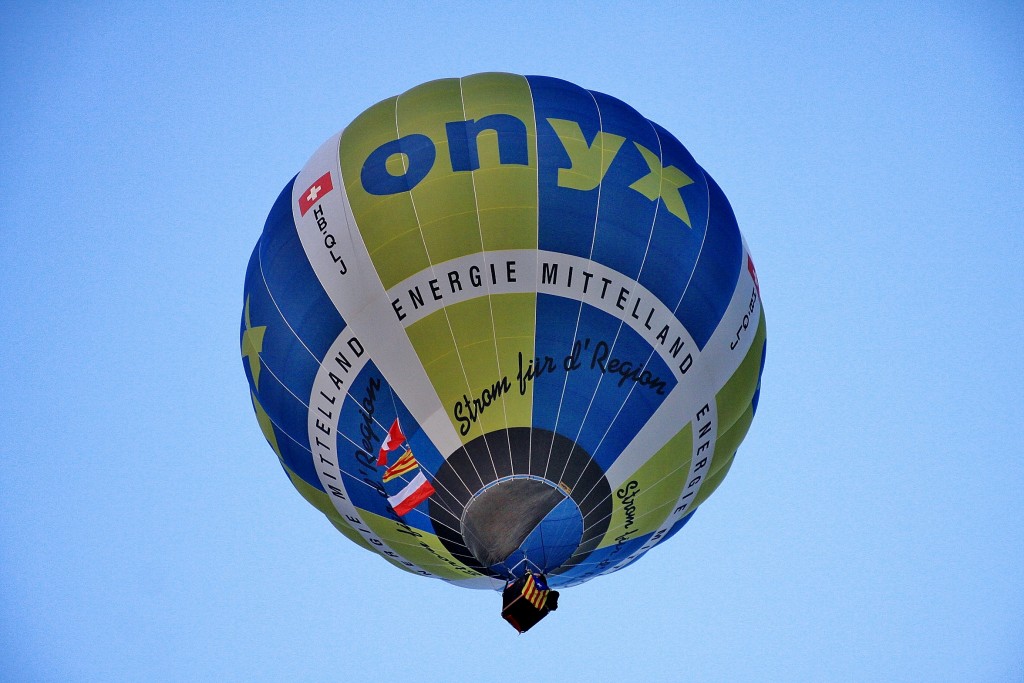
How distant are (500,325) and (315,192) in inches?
102

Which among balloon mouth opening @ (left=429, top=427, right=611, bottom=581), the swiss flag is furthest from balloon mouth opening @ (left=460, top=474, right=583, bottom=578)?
the swiss flag

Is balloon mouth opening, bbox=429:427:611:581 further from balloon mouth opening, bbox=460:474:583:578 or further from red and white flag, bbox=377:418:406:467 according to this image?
red and white flag, bbox=377:418:406:467

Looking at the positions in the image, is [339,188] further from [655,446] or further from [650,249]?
[655,446]

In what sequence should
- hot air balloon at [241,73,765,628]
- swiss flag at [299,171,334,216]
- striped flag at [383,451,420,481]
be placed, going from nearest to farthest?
1. hot air balloon at [241,73,765,628]
2. striped flag at [383,451,420,481]
3. swiss flag at [299,171,334,216]

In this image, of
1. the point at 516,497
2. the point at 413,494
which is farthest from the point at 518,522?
the point at 413,494

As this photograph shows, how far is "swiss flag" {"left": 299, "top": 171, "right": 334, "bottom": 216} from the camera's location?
36.4 ft

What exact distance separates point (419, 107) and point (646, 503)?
495cm

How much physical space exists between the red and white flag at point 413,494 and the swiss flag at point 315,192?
10.3 feet

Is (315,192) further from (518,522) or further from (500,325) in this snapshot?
(518,522)

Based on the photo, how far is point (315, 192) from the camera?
11188 mm

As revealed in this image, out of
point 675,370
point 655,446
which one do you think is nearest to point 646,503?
point 655,446

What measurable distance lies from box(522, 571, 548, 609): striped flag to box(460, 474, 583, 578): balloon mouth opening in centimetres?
33

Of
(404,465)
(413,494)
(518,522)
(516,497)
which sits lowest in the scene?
(413,494)

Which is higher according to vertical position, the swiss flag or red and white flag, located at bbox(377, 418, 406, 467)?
the swiss flag
